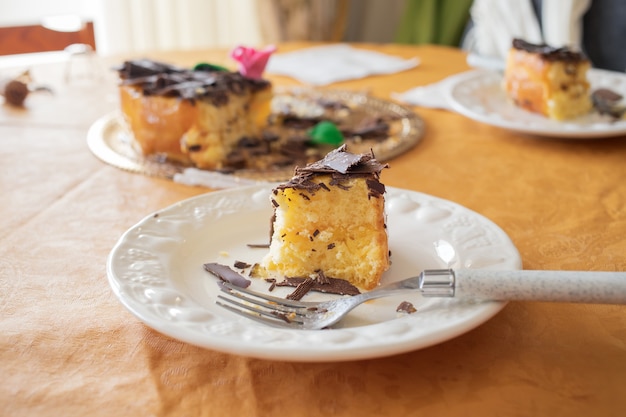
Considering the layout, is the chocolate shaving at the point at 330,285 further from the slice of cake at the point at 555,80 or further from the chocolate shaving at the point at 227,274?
the slice of cake at the point at 555,80

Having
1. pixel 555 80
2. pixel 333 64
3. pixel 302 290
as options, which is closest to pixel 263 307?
pixel 302 290

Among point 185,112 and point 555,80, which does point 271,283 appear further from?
point 555,80

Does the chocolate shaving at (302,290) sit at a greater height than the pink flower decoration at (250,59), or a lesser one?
lesser

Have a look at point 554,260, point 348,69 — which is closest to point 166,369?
point 554,260

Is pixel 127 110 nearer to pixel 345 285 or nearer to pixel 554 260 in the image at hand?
pixel 345 285

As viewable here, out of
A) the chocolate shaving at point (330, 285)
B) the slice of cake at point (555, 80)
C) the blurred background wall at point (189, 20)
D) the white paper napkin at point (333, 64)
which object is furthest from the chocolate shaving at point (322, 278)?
the blurred background wall at point (189, 20)

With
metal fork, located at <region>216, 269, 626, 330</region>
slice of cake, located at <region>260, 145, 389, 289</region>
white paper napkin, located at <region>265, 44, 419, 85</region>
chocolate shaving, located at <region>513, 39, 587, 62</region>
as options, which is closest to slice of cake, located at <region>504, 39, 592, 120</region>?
chocolate shaving, located at <region>513, 39, 587, 62</region>
